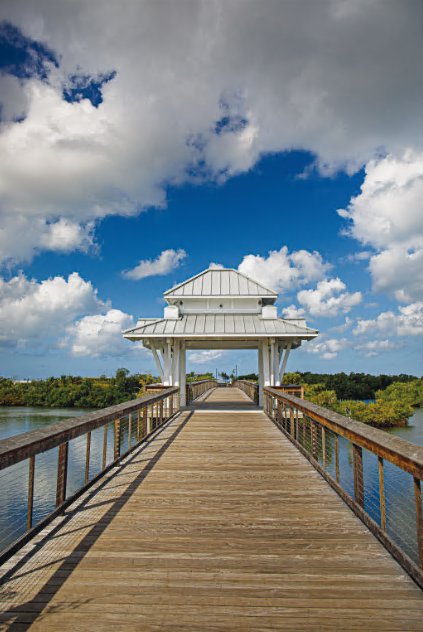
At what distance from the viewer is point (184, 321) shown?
43.3 ft

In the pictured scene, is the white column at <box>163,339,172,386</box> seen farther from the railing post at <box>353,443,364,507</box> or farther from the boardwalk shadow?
the railing post at <box>353,443,364,507</box>

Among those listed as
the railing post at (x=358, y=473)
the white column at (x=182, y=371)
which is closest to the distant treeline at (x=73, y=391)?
the white column at (x=182, y=371)

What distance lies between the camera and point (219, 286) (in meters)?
14.3

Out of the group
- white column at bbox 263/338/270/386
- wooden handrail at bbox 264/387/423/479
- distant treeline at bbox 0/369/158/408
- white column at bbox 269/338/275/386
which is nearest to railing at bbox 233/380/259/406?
white column at bbox 263/338/270/386

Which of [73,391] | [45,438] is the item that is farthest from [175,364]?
[73,391]

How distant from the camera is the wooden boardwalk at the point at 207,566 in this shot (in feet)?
7.42

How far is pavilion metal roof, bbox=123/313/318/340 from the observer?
40.5 feet

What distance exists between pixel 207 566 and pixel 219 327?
32.9ft

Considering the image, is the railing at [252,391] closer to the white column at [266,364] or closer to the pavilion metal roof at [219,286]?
the white column at [266,364]

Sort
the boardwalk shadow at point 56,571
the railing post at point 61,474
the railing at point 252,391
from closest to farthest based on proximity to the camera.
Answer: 1. the boardwalk shadow at point 56,571
2. the railing post at point 61,474
3. the railing at point 252,391

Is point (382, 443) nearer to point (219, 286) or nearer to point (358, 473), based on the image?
point (358, 473)

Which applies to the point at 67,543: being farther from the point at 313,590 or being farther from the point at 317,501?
the point at 317,501

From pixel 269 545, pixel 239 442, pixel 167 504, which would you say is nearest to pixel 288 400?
pixel 239 442

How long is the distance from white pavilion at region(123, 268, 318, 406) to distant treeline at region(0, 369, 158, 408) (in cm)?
2344
